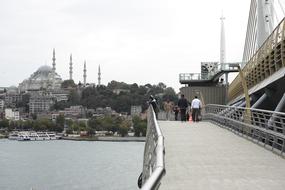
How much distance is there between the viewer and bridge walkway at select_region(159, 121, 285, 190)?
7168 mm

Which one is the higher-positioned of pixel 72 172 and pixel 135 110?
pixel 135 110

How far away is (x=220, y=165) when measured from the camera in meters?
8.85

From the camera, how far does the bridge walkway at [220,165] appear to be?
7.17m

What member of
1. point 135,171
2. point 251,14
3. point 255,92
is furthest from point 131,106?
point 255,92

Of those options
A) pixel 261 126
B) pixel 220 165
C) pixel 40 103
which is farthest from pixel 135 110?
pixel 220 165

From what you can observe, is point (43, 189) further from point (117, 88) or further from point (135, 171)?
point (117, 88)

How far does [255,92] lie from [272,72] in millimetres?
3226

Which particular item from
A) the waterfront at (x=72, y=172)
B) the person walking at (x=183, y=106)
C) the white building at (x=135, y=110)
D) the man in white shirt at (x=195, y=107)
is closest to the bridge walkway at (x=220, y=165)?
the man in white shirt at (x=195, y=107)

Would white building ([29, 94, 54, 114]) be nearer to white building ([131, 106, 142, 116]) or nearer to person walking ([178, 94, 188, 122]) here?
white building ([131, 106, 142, 116])

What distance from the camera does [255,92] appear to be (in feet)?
67.5

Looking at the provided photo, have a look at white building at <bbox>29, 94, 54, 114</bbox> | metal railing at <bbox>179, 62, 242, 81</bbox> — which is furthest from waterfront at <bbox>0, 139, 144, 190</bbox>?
white building at <bbox>29, 94, 54, 114</bbox>

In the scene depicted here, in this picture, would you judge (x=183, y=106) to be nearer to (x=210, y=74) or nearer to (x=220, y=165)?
(x=220, y=165)

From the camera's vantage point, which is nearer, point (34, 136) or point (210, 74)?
point (210, 74)

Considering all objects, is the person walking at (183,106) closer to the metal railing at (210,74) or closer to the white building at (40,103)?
the metal railing at (210,74)
